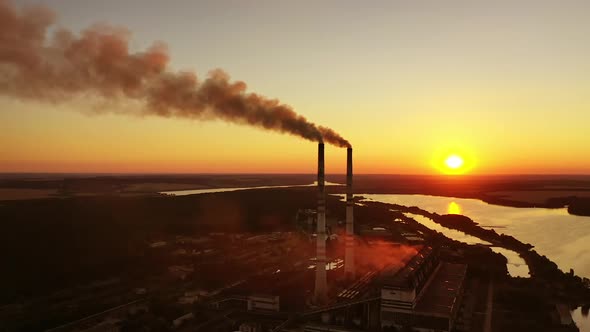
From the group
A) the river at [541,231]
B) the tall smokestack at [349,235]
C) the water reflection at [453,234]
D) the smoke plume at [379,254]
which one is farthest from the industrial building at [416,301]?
the water reflection at [453,234]

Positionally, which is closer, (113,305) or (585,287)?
(113,305)

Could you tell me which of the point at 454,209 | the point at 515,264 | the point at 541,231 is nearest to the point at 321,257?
the point at 515,264

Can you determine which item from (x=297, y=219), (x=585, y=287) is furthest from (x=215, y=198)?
(x=585, y=287)

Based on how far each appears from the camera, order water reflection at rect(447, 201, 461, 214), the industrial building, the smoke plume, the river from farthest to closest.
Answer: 1. water reflection at rect(447, 201, 461, 214)
2. the river
3. the smoke plume
4. the industrial building

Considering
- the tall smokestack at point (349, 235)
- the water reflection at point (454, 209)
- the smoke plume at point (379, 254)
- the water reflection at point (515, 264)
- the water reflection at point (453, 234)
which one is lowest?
the water reflection at point (515, 264)

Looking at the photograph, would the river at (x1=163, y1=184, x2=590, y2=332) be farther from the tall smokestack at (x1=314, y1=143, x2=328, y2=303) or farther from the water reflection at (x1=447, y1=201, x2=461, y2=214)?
the tall smokestack at (x1=314, y1=143, x2=328, y2=303)

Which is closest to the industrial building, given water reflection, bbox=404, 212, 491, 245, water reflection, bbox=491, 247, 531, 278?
water reflection, bbox=491, 247, 531, 278

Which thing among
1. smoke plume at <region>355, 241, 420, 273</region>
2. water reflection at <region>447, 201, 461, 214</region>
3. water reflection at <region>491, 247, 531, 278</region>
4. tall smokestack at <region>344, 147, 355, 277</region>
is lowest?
water reflection at <region>491, 247, 531, 278</region>

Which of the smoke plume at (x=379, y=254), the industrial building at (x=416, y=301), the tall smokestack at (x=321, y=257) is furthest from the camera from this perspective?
the smoke plume at (x=379, y=254)

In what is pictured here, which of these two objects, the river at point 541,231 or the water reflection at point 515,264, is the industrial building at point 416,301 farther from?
the water reflection at point 515,264

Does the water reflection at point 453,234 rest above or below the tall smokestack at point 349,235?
below

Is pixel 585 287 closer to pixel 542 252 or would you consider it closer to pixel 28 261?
pixel 542 252
